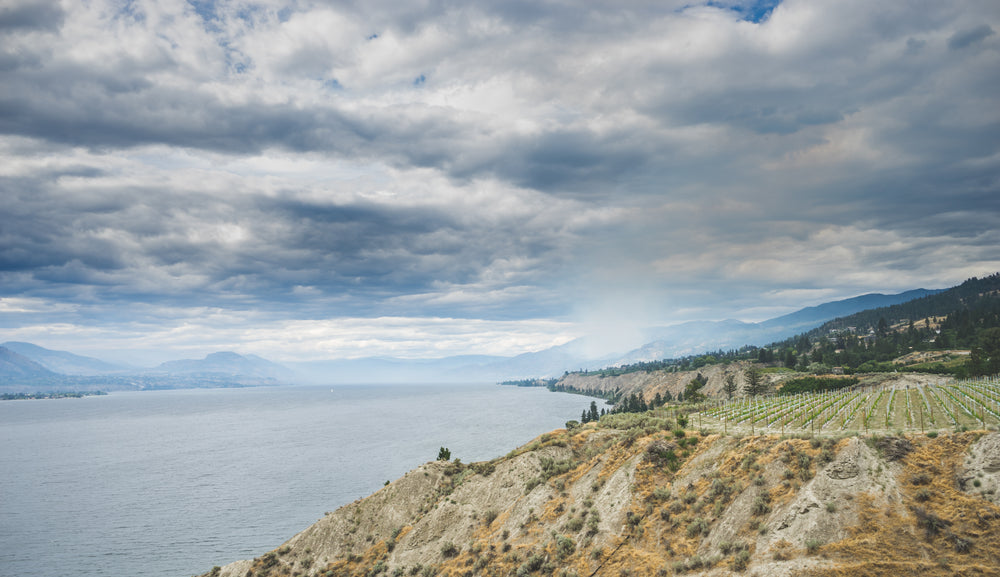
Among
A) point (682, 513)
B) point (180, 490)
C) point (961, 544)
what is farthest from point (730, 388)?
point (180, 490)

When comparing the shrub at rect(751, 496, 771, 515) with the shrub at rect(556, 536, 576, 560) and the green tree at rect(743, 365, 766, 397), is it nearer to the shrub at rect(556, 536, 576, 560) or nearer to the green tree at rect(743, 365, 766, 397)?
the shrub at rect(556, 536, 576, 560)

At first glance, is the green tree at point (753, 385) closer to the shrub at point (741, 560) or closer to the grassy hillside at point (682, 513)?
the grassy hillside at point (682, 513)

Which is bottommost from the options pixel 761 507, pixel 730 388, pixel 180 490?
pixel 180 490

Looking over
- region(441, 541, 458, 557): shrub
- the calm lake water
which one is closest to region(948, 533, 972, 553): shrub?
region(441, 541, 458, 557): shrub

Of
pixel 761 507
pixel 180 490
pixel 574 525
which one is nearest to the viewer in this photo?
pixel 761 507

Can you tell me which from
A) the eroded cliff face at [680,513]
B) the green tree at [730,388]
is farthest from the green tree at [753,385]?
the eroded cliff face at [680,513]

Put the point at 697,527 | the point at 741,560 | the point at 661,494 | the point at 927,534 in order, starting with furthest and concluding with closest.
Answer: the point at 661,494 < the point at 697,527 < the point at 741,560 < the point at 927,534

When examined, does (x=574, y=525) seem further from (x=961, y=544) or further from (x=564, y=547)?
(x=961, y=544)

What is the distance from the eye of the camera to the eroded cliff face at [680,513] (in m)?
25.6

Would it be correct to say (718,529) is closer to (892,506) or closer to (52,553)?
(892,506)

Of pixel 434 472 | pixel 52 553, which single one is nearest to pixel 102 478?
pixel 52 553

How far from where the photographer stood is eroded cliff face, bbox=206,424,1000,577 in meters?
25.6

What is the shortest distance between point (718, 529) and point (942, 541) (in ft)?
36.7

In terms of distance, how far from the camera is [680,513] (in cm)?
3469
